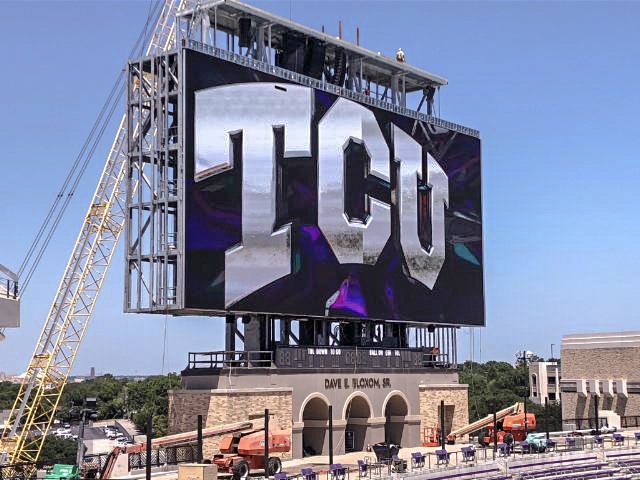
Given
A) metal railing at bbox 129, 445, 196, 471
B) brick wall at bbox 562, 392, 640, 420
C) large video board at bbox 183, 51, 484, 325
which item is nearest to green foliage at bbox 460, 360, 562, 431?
brick wall at bbox 562, 392, 640, 420

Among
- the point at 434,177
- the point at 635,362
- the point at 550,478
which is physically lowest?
the point at 550,478

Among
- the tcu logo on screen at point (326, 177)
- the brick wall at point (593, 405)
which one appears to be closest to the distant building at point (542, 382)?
the brick wall at point (593, 405)

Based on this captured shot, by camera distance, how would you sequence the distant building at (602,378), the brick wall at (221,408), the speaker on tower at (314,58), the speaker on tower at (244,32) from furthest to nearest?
1. the distant building at (602,378)
2. the speaker on tower at (314,58)
3. the speaker on tower at (244,32)
4. the brick wall at (221,408)

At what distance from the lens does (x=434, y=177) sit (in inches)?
2657

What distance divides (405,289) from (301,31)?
17.2 metres

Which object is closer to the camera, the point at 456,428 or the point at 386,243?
the point at 386,243

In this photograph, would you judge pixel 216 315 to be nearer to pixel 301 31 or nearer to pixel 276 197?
pixel 276 197

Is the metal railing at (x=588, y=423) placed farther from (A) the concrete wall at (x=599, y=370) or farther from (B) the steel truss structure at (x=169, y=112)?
(B) the steel truss structure at (x=169, y=112)

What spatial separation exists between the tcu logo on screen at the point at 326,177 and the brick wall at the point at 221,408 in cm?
479

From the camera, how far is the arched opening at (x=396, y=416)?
6406 centimetres

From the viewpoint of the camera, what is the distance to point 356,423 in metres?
61.1

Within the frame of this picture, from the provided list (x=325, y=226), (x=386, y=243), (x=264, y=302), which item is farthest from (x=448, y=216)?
(x=264, y=302)

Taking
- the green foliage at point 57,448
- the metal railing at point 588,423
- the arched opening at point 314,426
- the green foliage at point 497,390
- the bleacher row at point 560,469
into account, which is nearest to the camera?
the bleacher row at point 560,469

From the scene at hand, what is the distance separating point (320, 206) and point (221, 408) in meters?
13.4
